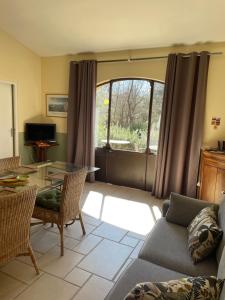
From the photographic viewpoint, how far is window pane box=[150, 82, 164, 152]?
417 cm

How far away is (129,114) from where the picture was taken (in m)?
4.49

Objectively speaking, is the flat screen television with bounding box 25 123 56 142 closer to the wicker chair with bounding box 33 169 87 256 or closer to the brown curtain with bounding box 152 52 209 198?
the brown curtain with bounding box 152 52 209 198

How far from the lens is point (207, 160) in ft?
11.3

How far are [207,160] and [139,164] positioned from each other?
1359mm

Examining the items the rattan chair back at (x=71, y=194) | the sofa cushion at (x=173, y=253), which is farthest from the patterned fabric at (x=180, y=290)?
the rattan chair back at (x=71, y=194)

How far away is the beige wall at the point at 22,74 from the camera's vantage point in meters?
4.34

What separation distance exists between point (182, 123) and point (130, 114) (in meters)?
1.09

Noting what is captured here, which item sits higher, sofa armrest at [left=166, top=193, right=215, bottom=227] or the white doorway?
the white doorway

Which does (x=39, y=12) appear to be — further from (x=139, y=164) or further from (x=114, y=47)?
(x=139, y=164)

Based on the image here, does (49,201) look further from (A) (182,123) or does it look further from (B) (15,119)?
(B) (15,119)

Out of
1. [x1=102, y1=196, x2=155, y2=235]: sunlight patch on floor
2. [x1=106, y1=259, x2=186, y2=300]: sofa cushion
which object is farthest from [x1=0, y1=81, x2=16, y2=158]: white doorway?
[x1=106, y1=259, x2=186, y2=300]: sofa cushion

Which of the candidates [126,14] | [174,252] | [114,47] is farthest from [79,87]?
[174,252]

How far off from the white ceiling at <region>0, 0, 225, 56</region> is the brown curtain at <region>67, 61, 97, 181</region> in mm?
446

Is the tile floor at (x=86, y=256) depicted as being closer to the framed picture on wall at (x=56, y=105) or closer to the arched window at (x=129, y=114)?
the arched window at (x=129, y=114)
